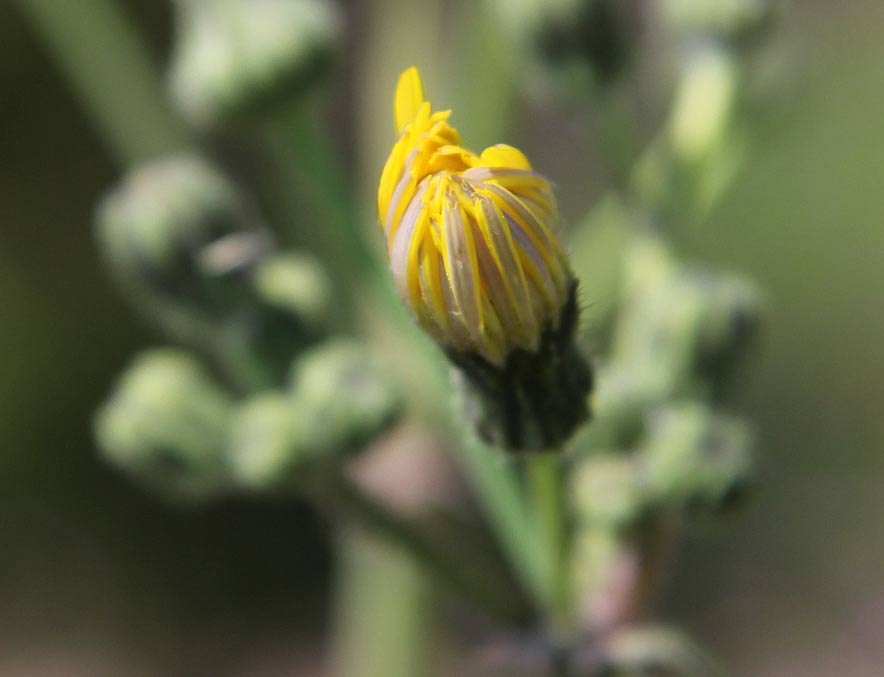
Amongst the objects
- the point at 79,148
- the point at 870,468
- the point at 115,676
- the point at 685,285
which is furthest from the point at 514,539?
the point at 115,676

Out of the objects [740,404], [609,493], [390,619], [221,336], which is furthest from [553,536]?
[740,404]

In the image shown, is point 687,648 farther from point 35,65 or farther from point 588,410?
point 35,65

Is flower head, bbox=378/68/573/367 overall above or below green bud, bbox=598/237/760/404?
below

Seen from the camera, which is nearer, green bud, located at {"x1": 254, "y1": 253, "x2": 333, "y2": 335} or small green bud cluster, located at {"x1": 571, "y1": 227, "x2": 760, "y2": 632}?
small green bud cluster, located at {"x1": 571, "y1": 227, "x2": 760, "y2": 632}

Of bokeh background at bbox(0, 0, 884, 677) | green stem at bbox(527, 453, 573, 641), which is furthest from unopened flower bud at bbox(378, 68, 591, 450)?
bokeh background at bbox(0, 0, 884, 677)

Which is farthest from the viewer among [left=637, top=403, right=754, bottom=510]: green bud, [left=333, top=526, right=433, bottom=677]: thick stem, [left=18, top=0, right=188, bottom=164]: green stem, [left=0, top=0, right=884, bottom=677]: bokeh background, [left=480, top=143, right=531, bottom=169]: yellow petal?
[left=0, top=0, right=884, bottom=677]: bokeh background

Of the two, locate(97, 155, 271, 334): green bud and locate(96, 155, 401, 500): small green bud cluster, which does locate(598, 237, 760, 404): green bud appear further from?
locate(97, 155, 271, 334): green bud

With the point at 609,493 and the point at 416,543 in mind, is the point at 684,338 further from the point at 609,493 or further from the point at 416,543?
the point at 416,543
